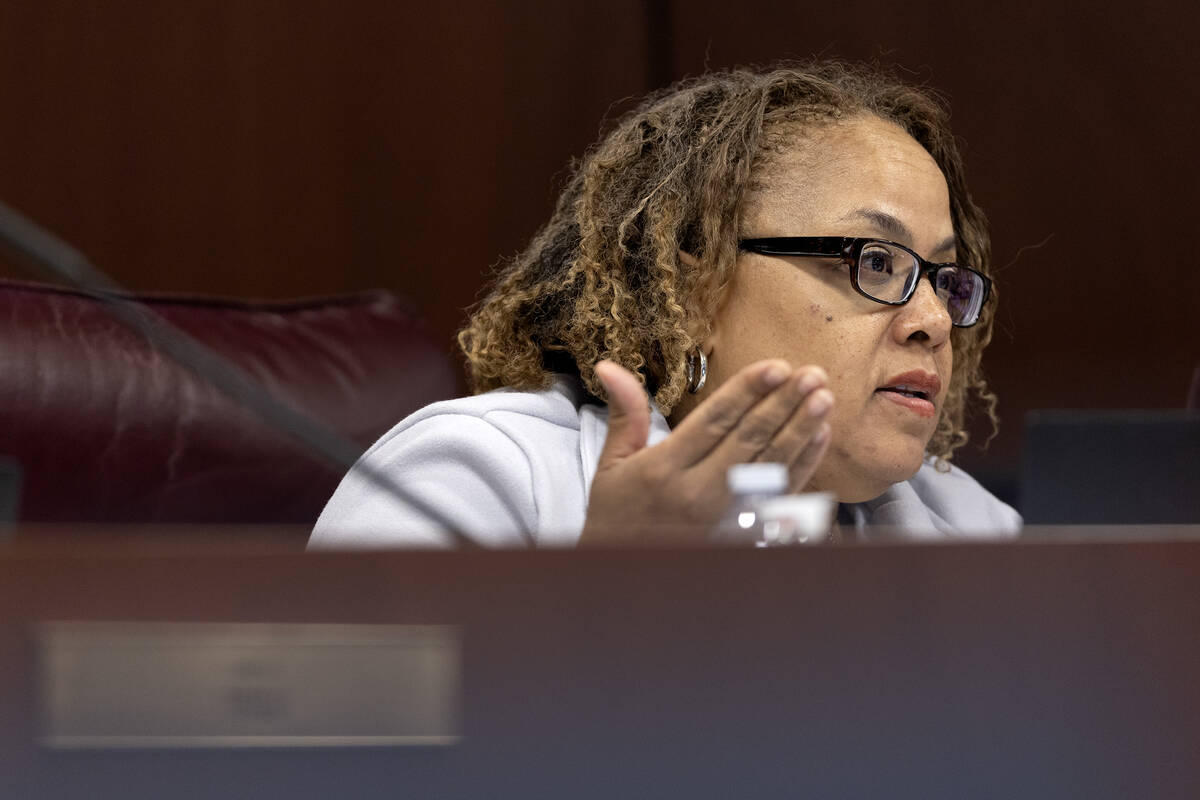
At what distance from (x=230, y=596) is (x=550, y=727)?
9 centimetres

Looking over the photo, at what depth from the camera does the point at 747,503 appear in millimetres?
433

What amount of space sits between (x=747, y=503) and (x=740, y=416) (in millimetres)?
179

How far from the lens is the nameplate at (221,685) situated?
29 cm

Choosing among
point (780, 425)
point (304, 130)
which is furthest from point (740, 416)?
point (304, 130)

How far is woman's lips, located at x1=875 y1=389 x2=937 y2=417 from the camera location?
1.07 metres

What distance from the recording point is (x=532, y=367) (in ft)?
3.77

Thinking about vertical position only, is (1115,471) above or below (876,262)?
below

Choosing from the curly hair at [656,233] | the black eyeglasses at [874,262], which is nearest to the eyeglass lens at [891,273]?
the black eyeglasses at [874,262]

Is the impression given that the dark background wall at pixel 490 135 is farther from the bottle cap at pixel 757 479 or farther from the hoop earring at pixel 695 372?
the bottle cap at pixel 757 479

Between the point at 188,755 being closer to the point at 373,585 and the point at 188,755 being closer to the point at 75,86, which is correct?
the point at 373,585

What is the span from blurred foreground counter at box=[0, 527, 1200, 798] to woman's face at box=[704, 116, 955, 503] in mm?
724

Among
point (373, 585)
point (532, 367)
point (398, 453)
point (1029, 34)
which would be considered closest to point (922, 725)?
point (373, 585)

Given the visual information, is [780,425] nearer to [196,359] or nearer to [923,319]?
[196,359]

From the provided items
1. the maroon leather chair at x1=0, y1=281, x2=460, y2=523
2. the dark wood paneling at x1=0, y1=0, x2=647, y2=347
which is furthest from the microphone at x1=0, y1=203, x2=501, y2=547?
the dark wood paneling at x1=0, y1=0, x2=647, y2=347
